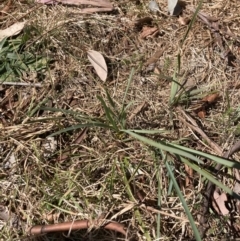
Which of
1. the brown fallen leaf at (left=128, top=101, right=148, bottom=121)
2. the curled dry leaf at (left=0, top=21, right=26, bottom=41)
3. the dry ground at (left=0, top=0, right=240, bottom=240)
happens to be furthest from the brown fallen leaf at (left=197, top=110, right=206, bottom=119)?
the curled dry leaf at (left=0, top=21, right=26, bottom=41)

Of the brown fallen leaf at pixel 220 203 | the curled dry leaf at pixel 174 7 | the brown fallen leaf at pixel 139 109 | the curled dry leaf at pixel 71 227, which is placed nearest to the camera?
the curled dry leaf at pixel 71 227

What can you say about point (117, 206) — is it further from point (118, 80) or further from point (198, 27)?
point (198, 27)

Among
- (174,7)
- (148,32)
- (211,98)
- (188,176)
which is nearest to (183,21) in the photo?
(174,7)

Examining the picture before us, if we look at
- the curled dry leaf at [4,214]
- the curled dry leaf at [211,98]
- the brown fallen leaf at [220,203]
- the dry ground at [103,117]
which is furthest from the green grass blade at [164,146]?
the curled dry leaf at [4,214]

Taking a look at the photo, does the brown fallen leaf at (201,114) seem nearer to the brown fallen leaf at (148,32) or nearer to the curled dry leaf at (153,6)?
the brown fallen leaf at (148,32)

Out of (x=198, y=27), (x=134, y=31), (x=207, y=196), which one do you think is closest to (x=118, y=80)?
(x=134, y=31)

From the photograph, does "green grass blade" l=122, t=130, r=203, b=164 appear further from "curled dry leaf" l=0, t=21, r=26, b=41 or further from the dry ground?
"curled dry leaf" l=0, t=21, r=26, b=41
